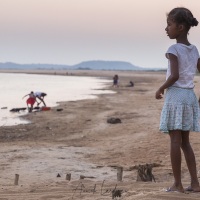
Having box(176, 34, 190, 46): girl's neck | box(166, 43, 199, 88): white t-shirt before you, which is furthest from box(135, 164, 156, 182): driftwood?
box(176, 34, 190, 46): girl's neck

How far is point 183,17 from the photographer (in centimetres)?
472

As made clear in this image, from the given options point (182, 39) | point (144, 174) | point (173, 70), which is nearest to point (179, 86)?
point (173, 70)

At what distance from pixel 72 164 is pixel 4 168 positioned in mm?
1331

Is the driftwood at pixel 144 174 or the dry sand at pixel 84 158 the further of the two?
the driftwood at pixel 144 174

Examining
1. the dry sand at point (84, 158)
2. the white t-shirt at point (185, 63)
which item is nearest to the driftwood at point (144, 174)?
the dry sand at point (84, 158)

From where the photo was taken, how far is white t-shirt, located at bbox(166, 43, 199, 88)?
15.7 ft

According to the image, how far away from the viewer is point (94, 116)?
1936 cm

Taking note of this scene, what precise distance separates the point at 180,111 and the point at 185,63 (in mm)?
504

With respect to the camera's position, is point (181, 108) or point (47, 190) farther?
point (47, 190)

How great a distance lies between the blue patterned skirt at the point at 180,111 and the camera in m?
4.73

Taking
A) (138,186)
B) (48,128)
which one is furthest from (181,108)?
(48,128)

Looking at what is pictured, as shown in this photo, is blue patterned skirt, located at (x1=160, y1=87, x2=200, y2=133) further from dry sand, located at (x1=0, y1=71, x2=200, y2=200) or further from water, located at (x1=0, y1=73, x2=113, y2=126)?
water, located at (x1=0, y1=73, x2=113, y2=126)

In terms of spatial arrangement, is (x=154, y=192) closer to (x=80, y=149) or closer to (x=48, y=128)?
(x=80, y=149)

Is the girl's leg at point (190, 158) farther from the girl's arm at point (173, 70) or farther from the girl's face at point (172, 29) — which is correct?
the girl's face at point (172, 29)
